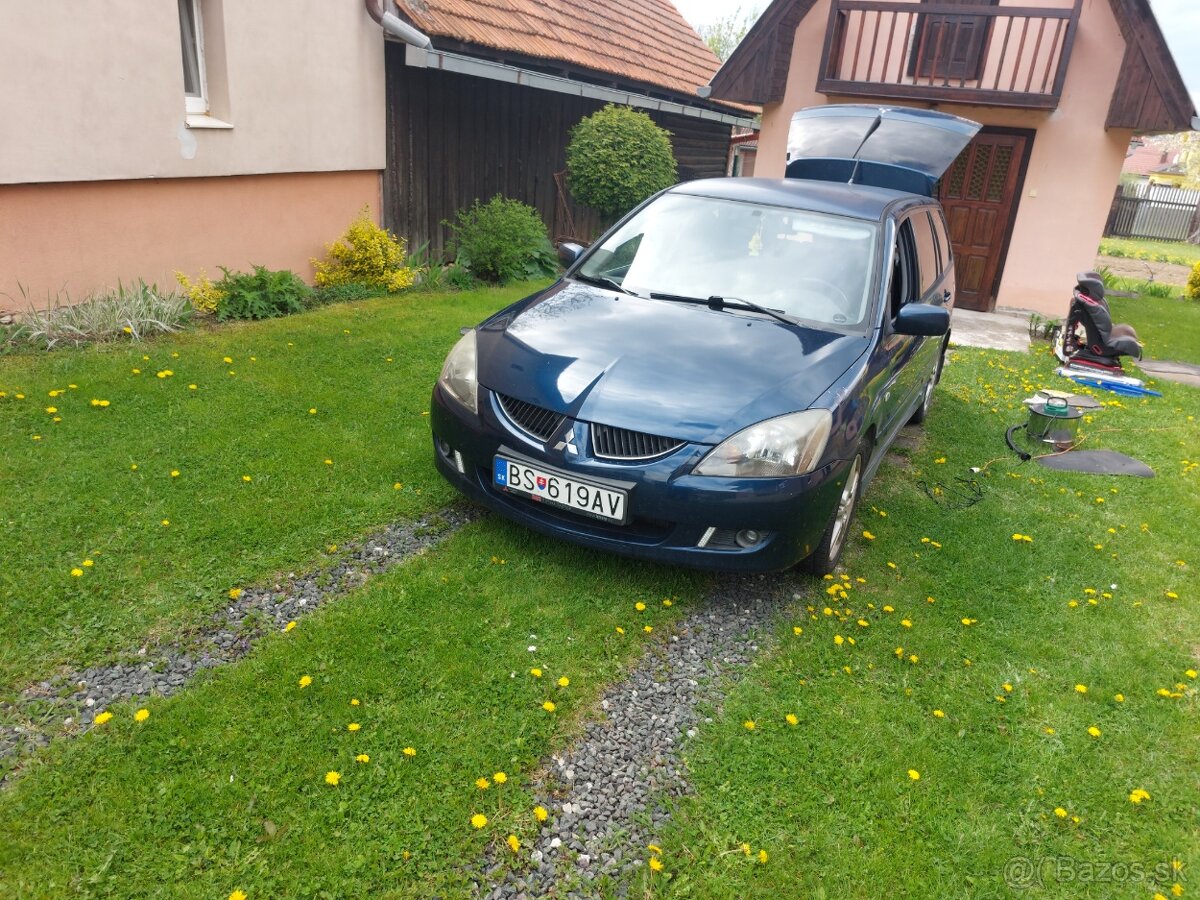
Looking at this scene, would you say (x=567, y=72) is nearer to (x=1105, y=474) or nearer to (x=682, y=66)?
(x=682, y=66)

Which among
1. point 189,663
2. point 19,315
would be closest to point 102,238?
point 19,315

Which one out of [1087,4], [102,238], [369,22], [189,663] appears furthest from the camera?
[1087,4]

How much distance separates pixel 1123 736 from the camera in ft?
10.4

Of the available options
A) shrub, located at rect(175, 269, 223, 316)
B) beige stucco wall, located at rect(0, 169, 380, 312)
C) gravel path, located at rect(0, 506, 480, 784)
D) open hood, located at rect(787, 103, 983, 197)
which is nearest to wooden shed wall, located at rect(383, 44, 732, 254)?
beige stucco wall, located at rect(0, 169, 380, 312)

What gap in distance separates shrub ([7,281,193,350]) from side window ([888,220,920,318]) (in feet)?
17.8

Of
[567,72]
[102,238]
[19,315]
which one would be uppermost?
[567,72]

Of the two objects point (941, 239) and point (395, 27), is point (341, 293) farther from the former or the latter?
point (941, 239)

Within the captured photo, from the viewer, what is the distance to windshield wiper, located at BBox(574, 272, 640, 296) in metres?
4.45

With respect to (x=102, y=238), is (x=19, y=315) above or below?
below

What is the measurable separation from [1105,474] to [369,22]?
26.6 ft

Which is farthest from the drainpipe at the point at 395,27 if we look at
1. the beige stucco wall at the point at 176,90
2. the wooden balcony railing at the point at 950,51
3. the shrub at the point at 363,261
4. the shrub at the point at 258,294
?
the wooden balcony railing at the point at 950,51

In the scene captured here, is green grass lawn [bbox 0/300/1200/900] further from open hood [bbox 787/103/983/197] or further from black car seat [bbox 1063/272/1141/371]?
black car seat [bbox 1063/272/1141/371]

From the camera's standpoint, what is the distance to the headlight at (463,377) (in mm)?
3791

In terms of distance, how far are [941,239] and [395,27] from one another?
578cm
